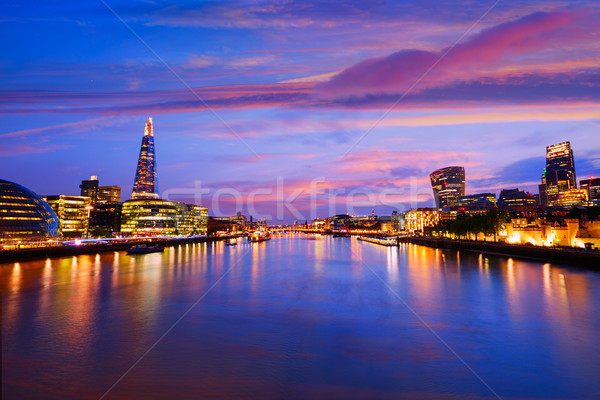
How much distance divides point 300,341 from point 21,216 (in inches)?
3466

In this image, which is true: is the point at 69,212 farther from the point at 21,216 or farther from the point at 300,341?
the point at 300,341

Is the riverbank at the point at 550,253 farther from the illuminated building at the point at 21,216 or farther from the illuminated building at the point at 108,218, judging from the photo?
the illuminated building at the point at 108,218

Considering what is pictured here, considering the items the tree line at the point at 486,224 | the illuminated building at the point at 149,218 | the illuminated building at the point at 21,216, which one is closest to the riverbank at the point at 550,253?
the tree line at the point at 486,224

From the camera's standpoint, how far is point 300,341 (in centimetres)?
1898

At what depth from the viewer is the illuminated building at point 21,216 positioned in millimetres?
78000

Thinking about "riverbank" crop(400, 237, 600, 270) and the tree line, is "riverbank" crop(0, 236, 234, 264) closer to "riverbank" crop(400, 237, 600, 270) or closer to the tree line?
"riverbank" crop(400, 237, 600, 270)

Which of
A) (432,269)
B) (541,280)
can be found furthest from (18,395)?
(432,269)

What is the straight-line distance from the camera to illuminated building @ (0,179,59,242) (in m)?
78.0

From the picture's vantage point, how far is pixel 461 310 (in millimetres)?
26375

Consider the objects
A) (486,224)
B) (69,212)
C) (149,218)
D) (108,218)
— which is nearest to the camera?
(486,224)

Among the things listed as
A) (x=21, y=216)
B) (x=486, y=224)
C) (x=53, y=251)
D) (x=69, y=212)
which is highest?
(x=69, y=212)

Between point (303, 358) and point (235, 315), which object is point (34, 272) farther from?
point (303, 358)

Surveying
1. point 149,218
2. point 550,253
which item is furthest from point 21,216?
point 550,253

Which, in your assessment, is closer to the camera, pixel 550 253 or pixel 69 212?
pixel 550 253
